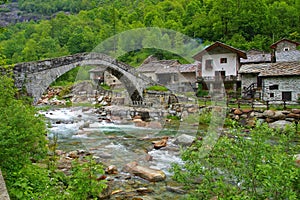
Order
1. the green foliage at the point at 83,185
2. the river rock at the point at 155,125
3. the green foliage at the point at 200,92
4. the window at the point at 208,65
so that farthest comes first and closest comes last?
A: the window at the point at 208,65, the green foliage at the point at 200,92, the river rock at the point at 155,125, the green foliage at the point at 83,185

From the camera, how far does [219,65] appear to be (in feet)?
92.7

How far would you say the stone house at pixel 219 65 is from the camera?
2719cm

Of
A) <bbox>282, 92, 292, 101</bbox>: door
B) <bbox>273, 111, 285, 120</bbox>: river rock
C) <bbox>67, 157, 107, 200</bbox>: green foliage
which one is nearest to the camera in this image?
<bbox>67, 157, 107, 200</bbox>: green foliage

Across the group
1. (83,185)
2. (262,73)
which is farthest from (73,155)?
(262,73)

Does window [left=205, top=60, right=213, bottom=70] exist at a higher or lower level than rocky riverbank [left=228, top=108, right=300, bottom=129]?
higher

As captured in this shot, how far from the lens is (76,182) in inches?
171

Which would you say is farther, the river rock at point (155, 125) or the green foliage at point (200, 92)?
the green foliage at point (200, 92)

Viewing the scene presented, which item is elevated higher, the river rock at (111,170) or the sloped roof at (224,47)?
the sloped roof at (224,47)

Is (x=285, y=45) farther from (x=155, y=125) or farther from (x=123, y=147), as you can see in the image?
(x=123, y=147)

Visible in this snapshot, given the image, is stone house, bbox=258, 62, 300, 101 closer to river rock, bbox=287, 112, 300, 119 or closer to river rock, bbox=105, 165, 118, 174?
river rock, bbox=287, 112, 300, 119

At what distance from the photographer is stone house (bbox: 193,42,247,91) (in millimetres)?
27188

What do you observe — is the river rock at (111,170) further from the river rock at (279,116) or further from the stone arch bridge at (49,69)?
the river rock at (279,116)

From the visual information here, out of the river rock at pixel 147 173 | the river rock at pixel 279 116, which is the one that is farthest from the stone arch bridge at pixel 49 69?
the river rock at pixel 279 116

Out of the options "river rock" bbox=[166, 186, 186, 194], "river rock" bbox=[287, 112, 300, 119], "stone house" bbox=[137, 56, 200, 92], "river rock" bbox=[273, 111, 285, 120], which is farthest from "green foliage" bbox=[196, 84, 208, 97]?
"river rock" bbox=[166, 186, 186, 194]
